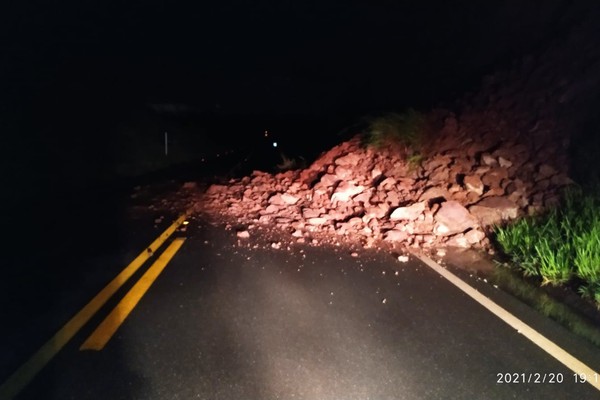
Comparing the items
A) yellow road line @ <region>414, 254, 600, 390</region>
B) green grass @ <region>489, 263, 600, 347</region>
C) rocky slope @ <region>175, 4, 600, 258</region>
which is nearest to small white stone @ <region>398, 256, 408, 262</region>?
yellow road line @ <region>414, 254, 600, 390</region>

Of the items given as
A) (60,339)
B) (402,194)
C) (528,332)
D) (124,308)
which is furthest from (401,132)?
(60,339)

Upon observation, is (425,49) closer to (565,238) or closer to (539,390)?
(565,238)

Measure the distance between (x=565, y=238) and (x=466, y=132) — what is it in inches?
179

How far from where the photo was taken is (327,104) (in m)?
29.7

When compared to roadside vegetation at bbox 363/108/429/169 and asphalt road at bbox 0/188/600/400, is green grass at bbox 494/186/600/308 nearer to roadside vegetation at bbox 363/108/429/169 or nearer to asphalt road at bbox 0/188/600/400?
asphalt road at bbox 0/188/600/400

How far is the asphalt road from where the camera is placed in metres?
3.64

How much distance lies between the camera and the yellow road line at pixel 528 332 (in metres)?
4.00

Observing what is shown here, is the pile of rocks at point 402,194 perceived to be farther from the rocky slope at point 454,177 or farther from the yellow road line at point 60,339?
the yellow road line at point 60,339

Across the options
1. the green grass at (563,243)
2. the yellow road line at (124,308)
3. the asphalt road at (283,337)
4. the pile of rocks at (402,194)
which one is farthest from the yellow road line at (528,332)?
the yellow road line at (124,308)

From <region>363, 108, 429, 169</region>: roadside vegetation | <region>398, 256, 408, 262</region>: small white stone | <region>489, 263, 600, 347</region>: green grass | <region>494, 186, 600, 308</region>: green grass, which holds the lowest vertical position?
<region>398, 256, 408, 262</region>: small white stone

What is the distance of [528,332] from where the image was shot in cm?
464

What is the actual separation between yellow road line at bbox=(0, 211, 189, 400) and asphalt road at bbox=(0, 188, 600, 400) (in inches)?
2.6

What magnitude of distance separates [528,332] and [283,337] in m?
2.70

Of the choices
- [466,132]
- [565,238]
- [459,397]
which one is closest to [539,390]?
[459,397]
